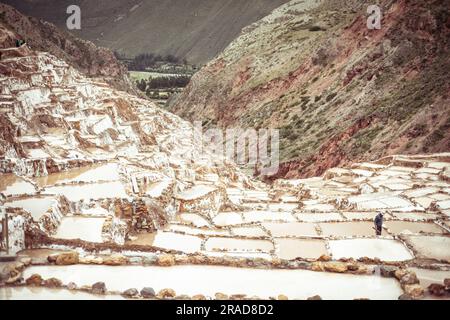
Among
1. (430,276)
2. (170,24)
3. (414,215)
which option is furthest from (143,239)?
(170,24)

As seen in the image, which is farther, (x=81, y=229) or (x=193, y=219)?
(x=193, y=219)

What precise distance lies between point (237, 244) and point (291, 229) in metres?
2.44

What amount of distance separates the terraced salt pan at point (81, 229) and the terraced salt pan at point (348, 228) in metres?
5.58

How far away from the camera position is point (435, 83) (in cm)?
3164

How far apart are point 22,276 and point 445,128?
2630 cm

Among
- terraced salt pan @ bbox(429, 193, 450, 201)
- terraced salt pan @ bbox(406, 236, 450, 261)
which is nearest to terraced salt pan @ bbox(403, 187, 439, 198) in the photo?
terraced salt pan @ bbox(429, 193, 450, 201)

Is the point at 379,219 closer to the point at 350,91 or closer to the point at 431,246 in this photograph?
the point at 431,246

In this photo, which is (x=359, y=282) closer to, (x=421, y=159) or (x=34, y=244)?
(x=34, y=244)

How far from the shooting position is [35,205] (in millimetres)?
8680

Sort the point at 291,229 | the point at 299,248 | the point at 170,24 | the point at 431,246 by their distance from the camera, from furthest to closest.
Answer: the point at 170,24, the point at 291,229, the point at 299,248, the point at 431,246

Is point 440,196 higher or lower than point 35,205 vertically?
lower

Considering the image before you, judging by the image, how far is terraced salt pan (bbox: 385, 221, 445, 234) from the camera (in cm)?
1147

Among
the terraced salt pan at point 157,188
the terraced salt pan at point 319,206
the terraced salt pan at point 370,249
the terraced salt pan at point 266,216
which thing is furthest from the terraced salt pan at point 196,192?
the terraced salt pan at point 370,249
